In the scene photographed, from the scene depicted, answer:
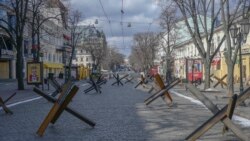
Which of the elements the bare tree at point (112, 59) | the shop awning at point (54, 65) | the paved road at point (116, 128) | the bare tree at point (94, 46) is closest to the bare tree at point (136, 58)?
the bare tree at point (94, 46)

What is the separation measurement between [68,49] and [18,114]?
92941 mm

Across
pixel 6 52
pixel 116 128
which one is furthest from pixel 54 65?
pixel 116 128

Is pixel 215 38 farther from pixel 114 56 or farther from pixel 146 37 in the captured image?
pixel 114 56

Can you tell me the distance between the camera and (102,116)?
50.7 ft

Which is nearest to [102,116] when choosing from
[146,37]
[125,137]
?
[125,137]

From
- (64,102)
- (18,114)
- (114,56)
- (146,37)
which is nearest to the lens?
(64,102)

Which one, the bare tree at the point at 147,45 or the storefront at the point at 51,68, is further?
the bare tree at the point at 147,45

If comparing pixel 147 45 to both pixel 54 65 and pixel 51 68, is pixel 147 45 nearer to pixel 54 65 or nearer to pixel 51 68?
pixel 54 65

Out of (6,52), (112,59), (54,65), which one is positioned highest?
(112,59)

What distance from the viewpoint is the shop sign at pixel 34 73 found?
35.5m

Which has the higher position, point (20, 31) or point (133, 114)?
point (20, 31)

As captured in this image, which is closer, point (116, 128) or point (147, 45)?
point (116, 128)

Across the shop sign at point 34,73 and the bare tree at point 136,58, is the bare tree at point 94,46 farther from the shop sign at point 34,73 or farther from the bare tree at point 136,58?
the shop sign at point 34,73

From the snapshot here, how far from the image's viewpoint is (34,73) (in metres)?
35.6
